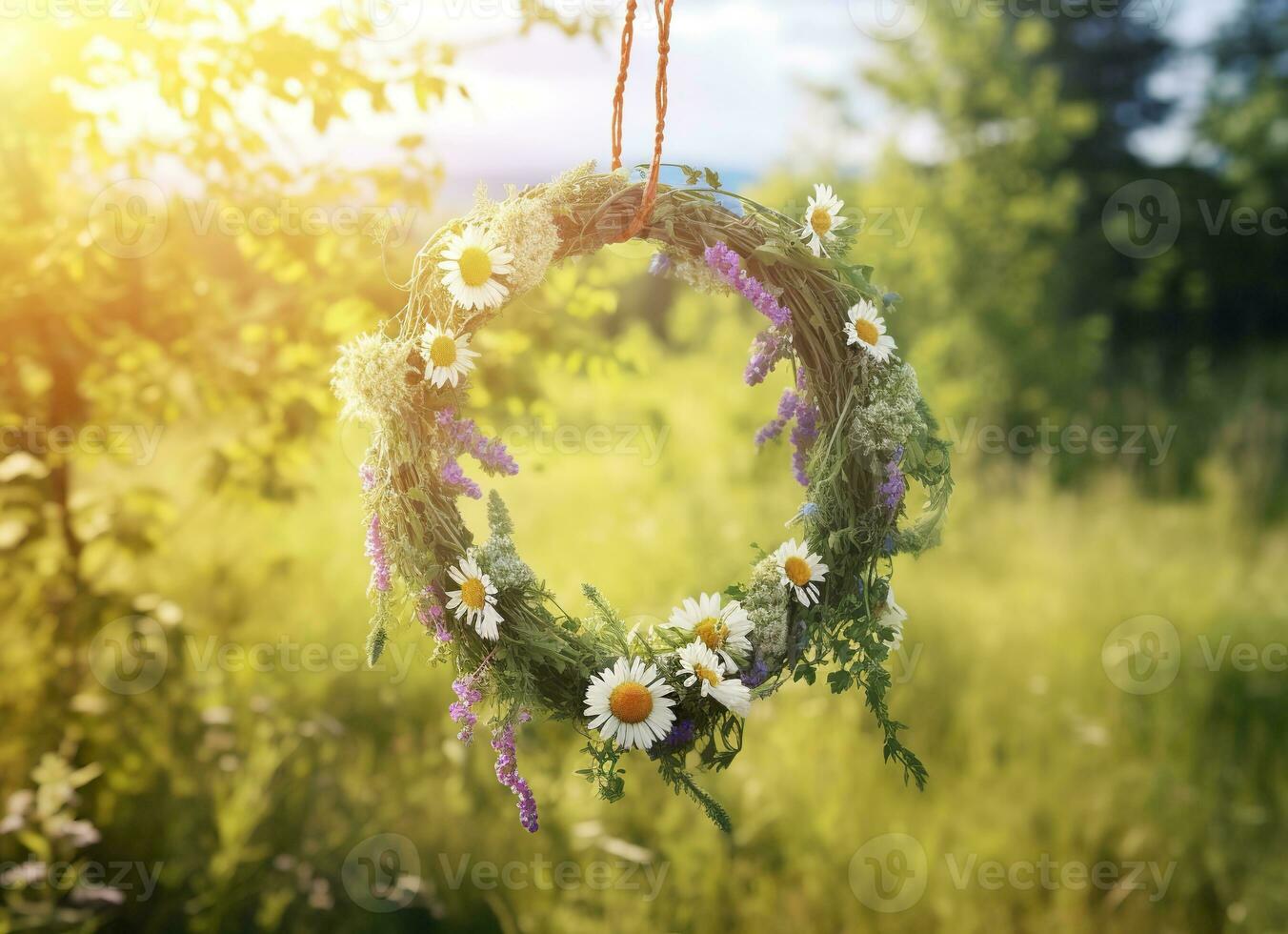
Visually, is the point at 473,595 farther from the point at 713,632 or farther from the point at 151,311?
the point at 151,311

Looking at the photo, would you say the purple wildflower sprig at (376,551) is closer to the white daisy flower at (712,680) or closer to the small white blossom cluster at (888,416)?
the white daisy flower at (712,680)

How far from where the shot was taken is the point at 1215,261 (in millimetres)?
17156

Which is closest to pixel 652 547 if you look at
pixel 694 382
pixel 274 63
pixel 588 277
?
pixel 588 277

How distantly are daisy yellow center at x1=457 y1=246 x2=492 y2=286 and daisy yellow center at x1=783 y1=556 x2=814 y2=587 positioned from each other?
0.78 metres

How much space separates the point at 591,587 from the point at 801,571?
0.40 meters

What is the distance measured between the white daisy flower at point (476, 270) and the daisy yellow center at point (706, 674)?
76 centimetres

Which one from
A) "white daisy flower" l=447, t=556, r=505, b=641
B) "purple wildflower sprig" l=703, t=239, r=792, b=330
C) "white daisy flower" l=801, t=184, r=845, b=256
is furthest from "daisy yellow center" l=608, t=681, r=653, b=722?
"white daisy flower" l=801, t=184, r=845, b=256

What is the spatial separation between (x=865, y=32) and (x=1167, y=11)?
2375mm

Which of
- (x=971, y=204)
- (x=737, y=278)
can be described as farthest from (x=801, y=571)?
(x=971, y=204)

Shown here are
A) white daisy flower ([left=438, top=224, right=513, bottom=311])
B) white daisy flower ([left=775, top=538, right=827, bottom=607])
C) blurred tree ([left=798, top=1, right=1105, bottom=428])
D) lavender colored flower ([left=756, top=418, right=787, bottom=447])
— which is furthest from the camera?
blurred tree ([left=798, top=1, right=1105, bottom=428])

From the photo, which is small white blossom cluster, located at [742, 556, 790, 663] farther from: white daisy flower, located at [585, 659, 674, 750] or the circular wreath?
white daisy flower, located at [585, 659, 674, 750]

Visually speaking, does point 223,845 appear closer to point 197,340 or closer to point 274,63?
point 197,340

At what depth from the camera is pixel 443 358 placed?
173 centimetres

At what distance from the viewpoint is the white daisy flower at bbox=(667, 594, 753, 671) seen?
1.81m
